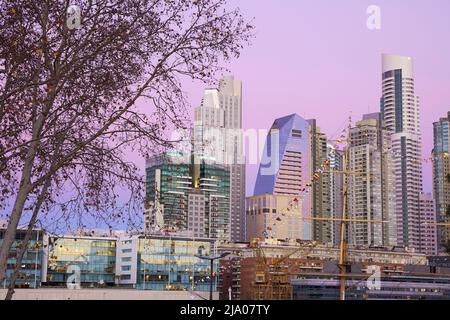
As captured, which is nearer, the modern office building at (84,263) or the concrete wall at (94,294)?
the concrete wall at (94,294)

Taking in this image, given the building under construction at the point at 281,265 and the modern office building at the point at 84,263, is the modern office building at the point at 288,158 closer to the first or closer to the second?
the building under construction at the point at 281,265

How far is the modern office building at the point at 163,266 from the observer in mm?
68062

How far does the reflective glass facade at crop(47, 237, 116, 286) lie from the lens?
217 feet

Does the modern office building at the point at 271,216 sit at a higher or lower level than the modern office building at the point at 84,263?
higher

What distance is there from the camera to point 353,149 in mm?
55812

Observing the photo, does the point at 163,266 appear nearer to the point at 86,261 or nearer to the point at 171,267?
the point at 171,267

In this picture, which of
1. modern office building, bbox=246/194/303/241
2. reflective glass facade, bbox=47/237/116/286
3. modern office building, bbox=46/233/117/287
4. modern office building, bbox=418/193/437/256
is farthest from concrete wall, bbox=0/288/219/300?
modern office building, bbox=418/193/437/256

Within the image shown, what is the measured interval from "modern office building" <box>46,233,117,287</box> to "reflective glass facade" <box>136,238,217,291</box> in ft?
11.1

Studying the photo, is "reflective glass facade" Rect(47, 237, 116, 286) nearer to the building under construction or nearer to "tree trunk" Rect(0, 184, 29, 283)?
the building under construction

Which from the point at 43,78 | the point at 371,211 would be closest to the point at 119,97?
the point at 43,78

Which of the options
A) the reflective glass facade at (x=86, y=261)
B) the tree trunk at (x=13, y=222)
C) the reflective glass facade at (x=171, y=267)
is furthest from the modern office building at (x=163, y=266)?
the tree trunk at (x=13, y=222)

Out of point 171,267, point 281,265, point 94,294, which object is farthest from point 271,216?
point 94,294

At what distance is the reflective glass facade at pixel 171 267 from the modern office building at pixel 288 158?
44.0 feet
